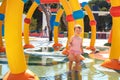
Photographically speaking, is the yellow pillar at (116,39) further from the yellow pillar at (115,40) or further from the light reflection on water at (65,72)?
the light reflection on water at (65,72)

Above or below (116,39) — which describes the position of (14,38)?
above

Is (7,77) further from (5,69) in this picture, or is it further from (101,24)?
(101,24)

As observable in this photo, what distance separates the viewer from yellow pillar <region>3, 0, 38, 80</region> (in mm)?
5242

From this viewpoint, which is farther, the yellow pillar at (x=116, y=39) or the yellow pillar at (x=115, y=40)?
the yellow pillar at (x=116, y=39)

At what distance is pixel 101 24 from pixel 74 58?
38.6 m

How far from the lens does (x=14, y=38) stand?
525 centimetres

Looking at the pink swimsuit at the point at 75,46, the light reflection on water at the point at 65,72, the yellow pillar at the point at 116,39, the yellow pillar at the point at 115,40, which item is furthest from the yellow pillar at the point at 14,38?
the yellow pillar at the point at 116,39

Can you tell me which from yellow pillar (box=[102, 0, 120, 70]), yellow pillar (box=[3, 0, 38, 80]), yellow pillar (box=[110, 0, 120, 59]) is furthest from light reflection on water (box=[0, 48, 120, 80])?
yellow pillar (box=[3, 0, 38, 80])

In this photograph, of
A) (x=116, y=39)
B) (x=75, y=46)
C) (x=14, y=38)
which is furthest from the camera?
(x=116, y=39)

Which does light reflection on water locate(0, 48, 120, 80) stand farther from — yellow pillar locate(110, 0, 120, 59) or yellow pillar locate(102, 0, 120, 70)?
yellow pillar locate(110, 0, 120, 59)

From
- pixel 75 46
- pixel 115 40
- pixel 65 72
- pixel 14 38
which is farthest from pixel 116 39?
pixel 14 38

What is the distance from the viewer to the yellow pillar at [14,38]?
A: 5.24 m

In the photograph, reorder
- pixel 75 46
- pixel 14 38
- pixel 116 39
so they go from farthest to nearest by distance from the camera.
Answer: pixel 116 39
pixel 75 46
pixel 14 38

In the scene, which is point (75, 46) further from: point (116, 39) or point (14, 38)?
point (14, 38)
